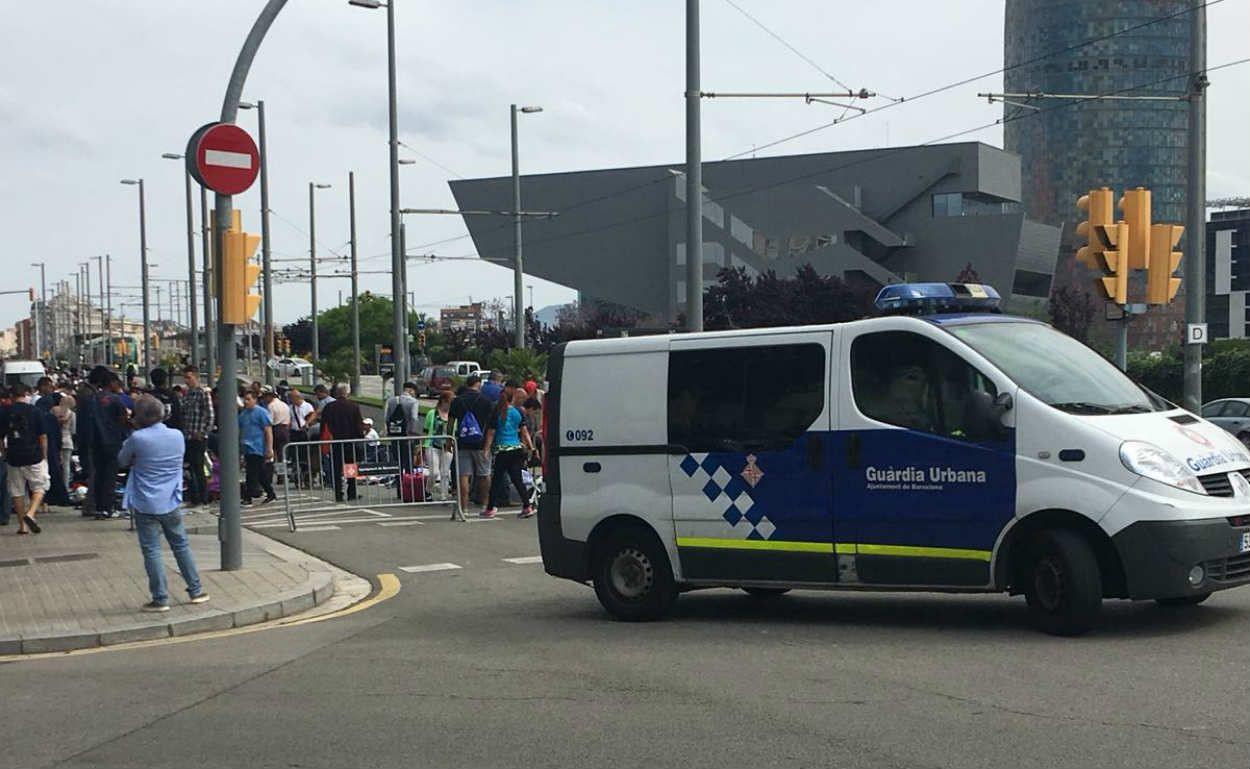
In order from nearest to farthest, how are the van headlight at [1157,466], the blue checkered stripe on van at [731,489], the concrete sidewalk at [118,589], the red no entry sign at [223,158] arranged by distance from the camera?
the van headlight at [1157,466] < the blue checkered stripe on van at [731,489] < the concrete sidewalk at [118,589] < the red no entry sign at [223,158]

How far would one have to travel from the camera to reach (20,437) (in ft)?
53.7

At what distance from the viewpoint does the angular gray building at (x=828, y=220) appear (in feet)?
242

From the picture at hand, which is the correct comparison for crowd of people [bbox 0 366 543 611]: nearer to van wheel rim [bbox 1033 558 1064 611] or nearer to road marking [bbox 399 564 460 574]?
road marking [bbox 399 564 460 574]

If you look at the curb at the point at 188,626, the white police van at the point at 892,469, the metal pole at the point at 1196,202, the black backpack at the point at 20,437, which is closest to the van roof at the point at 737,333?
the white police van at the point at 892,469

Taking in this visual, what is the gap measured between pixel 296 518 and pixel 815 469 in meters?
10.7

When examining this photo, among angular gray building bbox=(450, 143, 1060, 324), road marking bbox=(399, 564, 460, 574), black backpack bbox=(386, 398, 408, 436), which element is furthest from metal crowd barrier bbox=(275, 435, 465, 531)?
angular gray building bbox=(450, 143, 1060, 324)

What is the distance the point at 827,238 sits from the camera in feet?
244

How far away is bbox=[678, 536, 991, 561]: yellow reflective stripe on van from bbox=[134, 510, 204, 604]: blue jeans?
3902mm

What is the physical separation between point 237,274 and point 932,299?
20.8 feet

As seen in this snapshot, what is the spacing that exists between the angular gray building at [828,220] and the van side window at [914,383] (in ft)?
196

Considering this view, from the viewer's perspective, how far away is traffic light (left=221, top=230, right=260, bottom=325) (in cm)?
1261

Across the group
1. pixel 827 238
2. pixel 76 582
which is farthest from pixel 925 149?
pixel 76 582

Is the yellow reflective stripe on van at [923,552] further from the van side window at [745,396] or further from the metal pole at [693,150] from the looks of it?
the metal pole at [693,150]

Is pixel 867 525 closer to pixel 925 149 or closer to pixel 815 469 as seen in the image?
pixel 815 469
